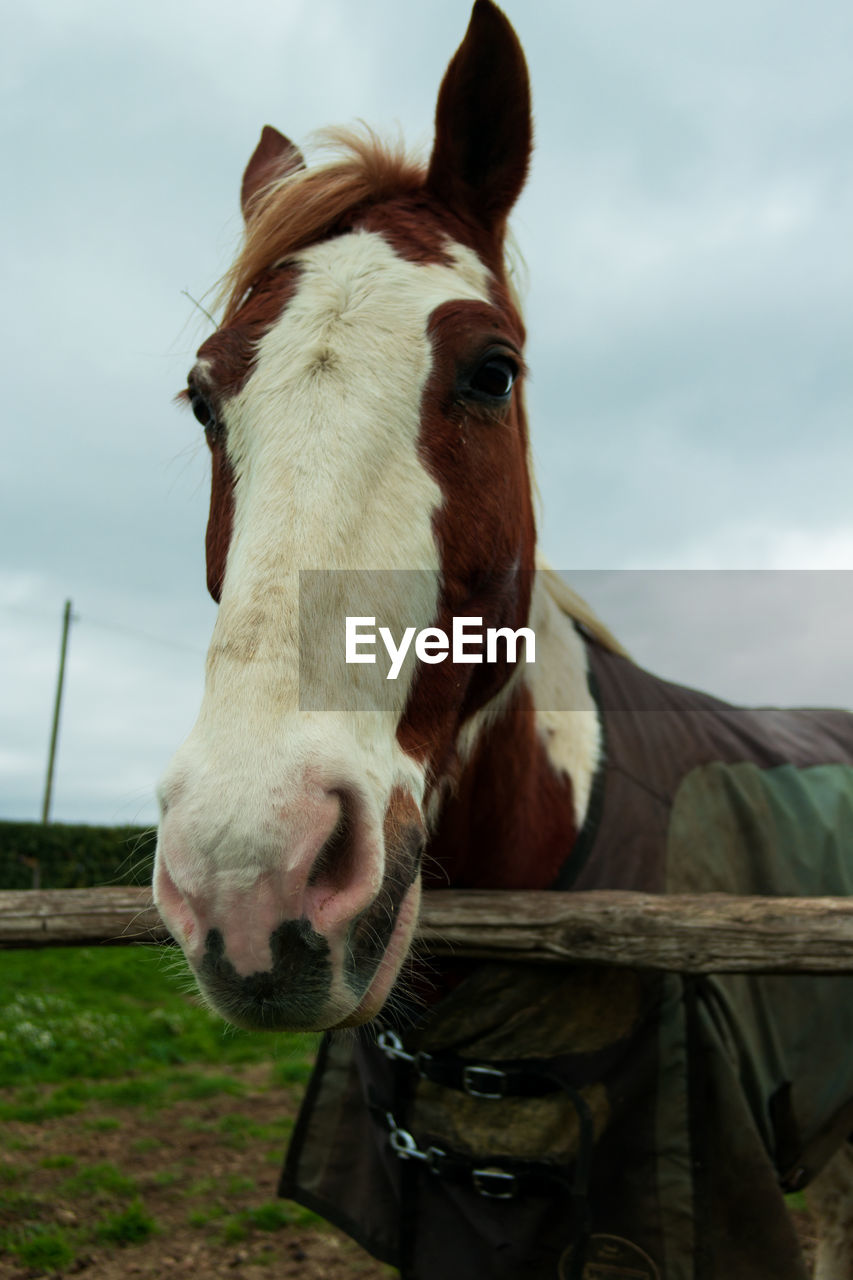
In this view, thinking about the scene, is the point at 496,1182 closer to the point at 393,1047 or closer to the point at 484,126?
the point at 393,1047

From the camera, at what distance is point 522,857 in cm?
229

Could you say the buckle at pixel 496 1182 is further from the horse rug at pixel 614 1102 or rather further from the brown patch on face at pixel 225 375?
the brown patch on face at pixel 225 375

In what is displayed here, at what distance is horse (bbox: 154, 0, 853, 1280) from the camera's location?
1.33 metres

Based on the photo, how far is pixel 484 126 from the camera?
7.73ft

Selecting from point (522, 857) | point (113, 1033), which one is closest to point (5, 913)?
point (522, 857)

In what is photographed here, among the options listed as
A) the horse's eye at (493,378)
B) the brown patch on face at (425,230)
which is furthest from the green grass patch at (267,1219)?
the brown patch on face at (425,230)

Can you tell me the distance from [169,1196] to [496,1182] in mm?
3166

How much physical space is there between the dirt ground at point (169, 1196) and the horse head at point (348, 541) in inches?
115

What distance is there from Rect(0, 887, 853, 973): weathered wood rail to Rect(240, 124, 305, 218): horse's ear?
2236mm

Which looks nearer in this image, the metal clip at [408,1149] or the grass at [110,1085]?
the metal clip at [408,1149]

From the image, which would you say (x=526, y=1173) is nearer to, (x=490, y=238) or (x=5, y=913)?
(x=5, y=913)

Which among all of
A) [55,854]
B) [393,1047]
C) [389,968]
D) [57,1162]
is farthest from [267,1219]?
[55,854]
